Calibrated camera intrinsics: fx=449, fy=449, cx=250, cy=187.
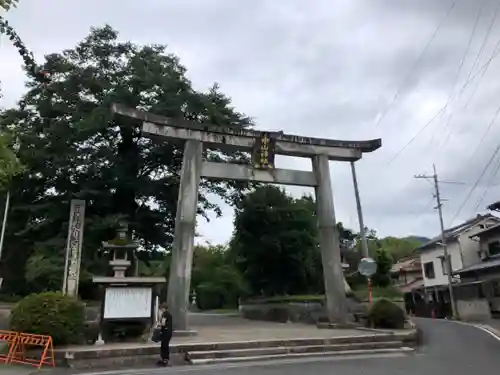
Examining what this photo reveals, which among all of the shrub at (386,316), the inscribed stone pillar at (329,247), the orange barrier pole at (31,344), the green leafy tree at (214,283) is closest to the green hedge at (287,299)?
the inscribed stone pillar at (329,247)

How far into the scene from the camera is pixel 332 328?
16.8 m

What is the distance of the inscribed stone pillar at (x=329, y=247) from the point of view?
17.1m

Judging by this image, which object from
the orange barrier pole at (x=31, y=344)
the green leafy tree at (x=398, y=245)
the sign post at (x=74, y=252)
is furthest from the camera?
the green leafy tree at (x=398, y=245)

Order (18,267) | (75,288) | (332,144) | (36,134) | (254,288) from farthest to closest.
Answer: (254,288), (18,267), (36,134), (332,144), (75,288)

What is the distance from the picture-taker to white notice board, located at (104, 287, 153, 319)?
12852 millimetres

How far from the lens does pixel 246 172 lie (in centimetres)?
1755

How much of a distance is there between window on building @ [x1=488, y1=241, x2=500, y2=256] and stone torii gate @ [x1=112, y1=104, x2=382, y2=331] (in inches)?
737

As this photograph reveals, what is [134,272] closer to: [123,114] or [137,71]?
[123,114]

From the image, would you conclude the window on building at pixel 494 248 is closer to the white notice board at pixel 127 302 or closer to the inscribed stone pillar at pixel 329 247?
the inscribed stone pillar at pixel 329 247

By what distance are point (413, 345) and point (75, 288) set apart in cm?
1108

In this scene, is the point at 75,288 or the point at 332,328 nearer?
the point at 75,288

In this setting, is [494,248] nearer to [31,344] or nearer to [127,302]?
[127,302]

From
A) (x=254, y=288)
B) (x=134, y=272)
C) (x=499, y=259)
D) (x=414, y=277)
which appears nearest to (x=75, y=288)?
(x=134, y=272)

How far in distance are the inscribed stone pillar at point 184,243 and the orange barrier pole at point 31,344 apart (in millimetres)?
4507
